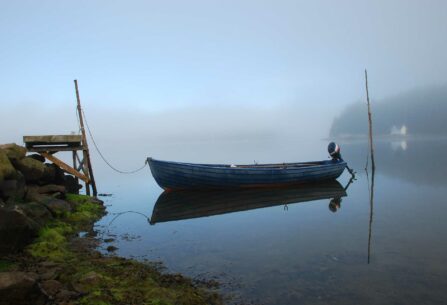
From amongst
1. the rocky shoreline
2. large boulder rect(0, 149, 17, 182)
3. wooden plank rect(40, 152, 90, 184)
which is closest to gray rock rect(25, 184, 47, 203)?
the rocky shoreline

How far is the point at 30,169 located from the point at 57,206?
8.23 ft

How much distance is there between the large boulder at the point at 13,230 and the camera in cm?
977

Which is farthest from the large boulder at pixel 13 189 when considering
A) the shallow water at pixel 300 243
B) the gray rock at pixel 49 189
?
the shallow water at pixel 300 243

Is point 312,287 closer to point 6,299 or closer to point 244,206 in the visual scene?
point 6,299

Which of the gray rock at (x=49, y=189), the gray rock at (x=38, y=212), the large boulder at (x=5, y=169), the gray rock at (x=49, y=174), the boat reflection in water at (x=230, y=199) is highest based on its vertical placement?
the large boulder at (x=5, y=169)

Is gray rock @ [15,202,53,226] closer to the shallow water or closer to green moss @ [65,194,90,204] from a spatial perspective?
the shallow water

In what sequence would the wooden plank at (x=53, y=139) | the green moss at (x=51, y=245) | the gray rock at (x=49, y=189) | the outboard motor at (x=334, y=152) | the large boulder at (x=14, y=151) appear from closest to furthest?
the green moss at (x=51, y=245) → the large boulder at (x=14, y=151) → the gray rock at (x=49, y=189) → the wooden plank at (x=53, y=139) → the outboard motor at (x=334, y=152)

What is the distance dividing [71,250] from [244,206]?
12.6 meters

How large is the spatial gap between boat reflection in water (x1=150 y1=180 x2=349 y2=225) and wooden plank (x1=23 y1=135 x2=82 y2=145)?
24.4 ft

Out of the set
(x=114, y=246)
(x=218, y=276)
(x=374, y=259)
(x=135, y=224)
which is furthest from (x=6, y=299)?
(x=135, y=224)

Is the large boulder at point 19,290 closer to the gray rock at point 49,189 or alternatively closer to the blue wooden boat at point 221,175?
the gray rock at point 49,189

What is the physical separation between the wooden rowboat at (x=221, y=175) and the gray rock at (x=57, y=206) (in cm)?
984

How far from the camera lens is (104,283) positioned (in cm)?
854

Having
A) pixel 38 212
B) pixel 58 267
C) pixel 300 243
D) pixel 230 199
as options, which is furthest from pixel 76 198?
pixel 300 243
